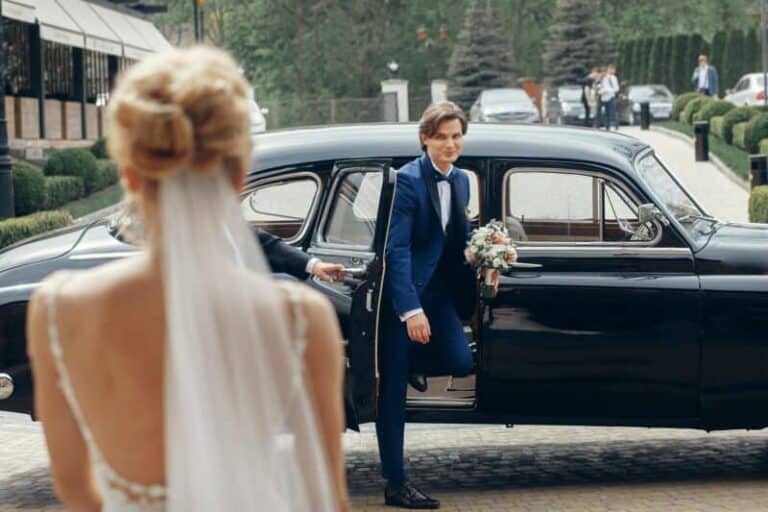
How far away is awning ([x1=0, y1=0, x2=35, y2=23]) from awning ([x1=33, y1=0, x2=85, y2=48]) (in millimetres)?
2393

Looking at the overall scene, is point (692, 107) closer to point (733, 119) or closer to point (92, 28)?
point (733, 119)

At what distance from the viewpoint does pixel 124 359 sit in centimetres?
267

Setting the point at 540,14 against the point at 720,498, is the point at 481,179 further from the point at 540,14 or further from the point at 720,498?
the point at 540,14

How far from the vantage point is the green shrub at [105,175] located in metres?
30.2

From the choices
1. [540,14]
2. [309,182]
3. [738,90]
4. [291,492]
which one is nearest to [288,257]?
[309,182]

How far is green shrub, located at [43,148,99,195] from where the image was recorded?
94.5ft

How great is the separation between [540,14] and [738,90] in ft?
81.2

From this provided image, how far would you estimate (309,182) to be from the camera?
8.10 meters

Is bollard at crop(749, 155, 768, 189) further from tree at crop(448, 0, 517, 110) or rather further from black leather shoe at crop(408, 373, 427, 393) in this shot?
tree at crop(448, 0, 517, 110)

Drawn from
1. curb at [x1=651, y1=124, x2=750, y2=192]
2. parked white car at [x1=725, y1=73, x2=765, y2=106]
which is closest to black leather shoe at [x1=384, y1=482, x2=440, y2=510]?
curb at [x1=651, y1=124, x2=750, y2=192]

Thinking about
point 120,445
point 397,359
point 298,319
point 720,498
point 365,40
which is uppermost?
point 365,40

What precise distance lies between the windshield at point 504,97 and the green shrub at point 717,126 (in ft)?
48.5

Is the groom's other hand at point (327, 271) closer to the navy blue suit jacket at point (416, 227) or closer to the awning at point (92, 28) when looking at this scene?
the navy blue suit jacket at point (416, 227)

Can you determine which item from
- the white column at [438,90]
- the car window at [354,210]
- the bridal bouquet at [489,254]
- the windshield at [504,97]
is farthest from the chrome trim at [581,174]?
the white column at [438,90]
